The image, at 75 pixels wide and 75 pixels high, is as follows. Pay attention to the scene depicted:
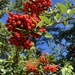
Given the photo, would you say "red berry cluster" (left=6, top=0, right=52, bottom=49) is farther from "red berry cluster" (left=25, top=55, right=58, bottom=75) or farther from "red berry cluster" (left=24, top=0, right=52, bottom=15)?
"red berry cluster" (left=25, top=55, right=58, bottom=75)

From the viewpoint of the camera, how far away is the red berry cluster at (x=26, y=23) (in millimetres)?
2771

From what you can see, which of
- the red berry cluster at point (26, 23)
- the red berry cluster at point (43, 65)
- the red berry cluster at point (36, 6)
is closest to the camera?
the red berry cluster at point (26, 23)

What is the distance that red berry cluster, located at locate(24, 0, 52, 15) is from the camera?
2996 millimetres

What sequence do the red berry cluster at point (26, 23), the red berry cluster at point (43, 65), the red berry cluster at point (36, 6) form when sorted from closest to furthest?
the red berry cluster at point (26, 23)
the red berry cluster at point (36, 6)
the red berry cluster at point (43, 65)

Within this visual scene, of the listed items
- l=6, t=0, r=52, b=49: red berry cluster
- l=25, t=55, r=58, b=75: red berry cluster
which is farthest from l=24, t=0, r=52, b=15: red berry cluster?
l=25, t=55, r=58, b=75: red berry cluster

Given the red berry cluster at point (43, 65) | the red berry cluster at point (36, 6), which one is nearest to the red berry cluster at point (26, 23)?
the red berry cluster at point (36, 6)

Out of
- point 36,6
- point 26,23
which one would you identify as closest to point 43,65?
point 36,6

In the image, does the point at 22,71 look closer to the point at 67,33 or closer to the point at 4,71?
the point at 4,71

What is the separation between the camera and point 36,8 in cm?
298

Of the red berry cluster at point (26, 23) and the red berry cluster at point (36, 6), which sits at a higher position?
the red berry cluster at point (36, 6)

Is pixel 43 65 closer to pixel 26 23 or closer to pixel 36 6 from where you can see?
pixel 36 6

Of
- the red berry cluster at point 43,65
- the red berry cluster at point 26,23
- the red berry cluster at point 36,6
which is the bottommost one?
the red berry cluster at point 43,65

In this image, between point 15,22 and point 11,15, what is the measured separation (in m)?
0.15

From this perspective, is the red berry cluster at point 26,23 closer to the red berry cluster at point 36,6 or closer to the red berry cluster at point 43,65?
the red berry cluster at point 36,6
